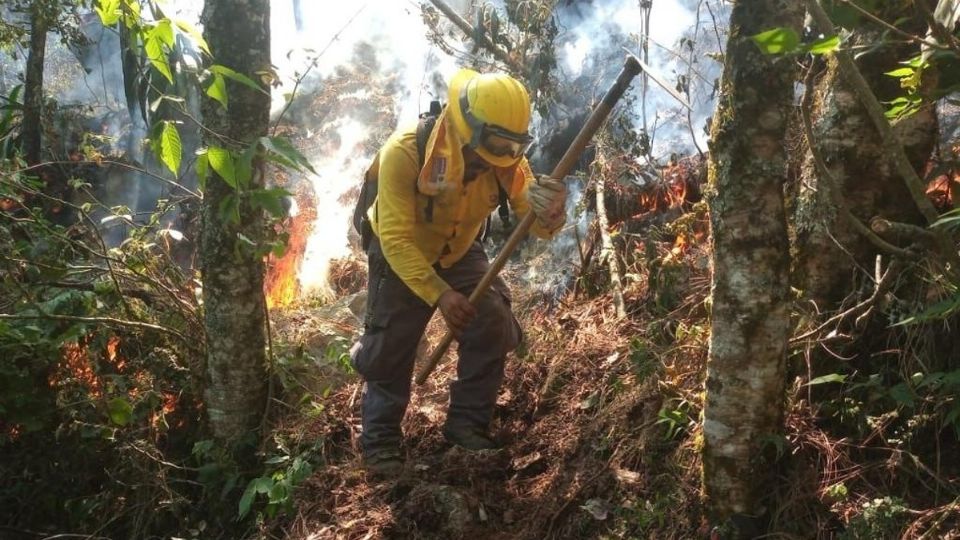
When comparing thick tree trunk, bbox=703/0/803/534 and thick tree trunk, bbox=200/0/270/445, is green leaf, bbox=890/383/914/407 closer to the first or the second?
thick tree trunk, bbox=703/0/803/534

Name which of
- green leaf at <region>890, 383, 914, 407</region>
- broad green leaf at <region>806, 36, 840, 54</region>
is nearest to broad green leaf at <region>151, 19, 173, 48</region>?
broad green leaf at <region>806, 36, 840, 54</region>

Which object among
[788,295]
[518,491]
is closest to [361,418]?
[518,491]

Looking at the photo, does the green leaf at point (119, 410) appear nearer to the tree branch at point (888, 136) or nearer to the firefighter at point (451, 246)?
the firefighter at point (451, 246)

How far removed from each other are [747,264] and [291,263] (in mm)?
6244

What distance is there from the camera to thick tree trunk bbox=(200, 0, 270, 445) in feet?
13.8

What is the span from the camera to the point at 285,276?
799cm

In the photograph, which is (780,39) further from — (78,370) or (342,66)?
(342,66)

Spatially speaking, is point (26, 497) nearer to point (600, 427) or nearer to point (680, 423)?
point (600, 427)

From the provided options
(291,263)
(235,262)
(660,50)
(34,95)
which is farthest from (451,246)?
(34,95)

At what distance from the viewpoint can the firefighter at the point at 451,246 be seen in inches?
145

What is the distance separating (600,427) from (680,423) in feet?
1.85

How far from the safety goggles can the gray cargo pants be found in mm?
794

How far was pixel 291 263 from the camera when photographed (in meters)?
8.25

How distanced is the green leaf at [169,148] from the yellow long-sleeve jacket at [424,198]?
1.52 m
